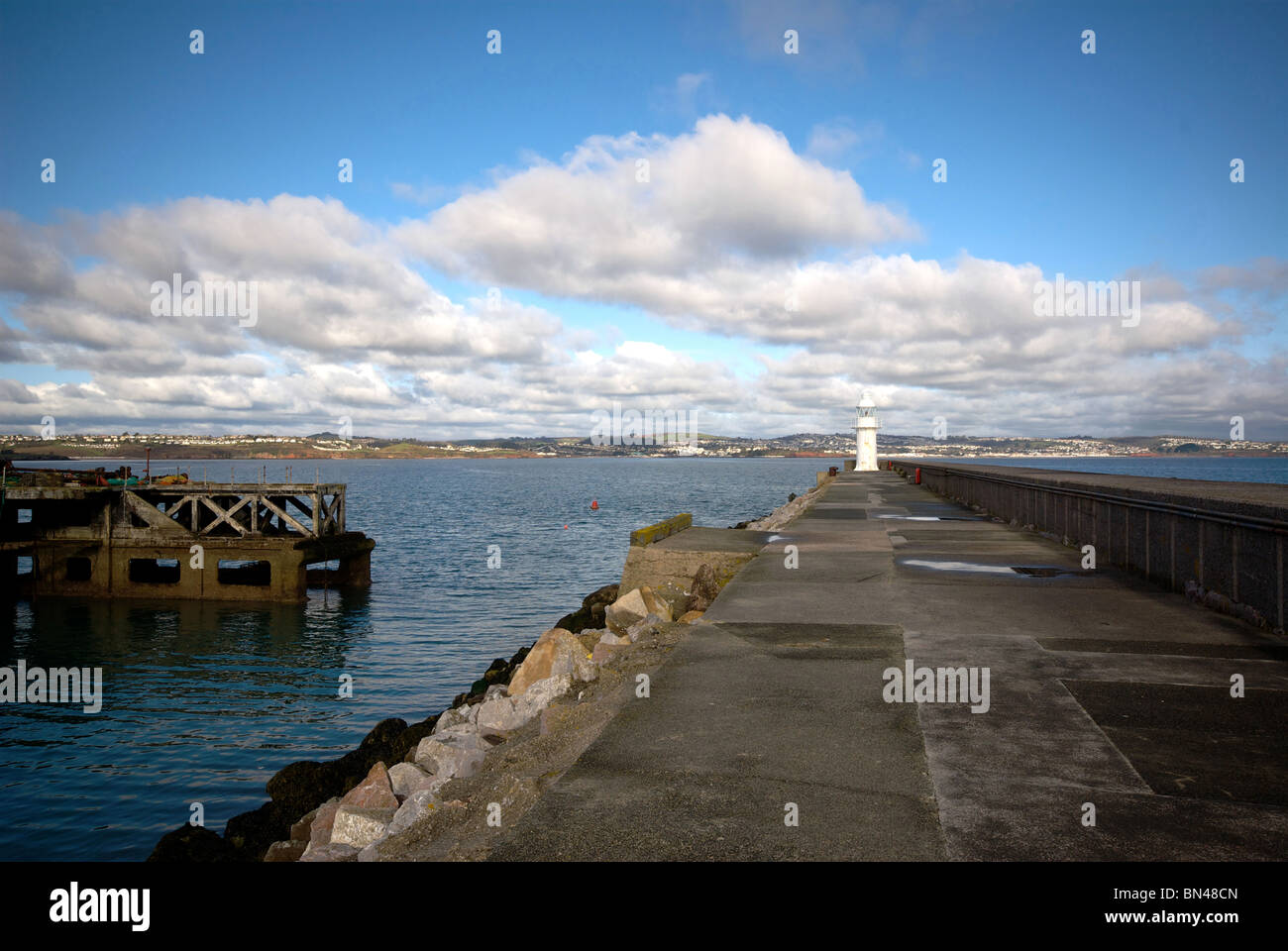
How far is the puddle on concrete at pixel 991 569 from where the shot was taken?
10930 mm

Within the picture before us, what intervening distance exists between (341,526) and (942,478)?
24.3 metres

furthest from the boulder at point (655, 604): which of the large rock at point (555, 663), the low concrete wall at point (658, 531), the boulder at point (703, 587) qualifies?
the large rock at point (555, 663)

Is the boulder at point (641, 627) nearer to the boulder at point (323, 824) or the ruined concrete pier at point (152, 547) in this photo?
the boulder at point (323, 824)

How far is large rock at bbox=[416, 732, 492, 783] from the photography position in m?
6.43

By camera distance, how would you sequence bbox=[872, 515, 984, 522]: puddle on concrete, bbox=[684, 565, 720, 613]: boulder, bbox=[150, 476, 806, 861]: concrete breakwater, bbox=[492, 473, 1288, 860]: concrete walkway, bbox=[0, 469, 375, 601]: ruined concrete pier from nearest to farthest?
bbox=[492, 473, 1288, 860]: concrete walkway, bbox=[150, 476, 806, 861]: concrete breakwater, bbox=[684, 565, 720, 613]: boulder, bbox=[872, 515, 984, 522]: puddle on concrete, bbox=[0, 469, 375, 601]: ruined concrete pier

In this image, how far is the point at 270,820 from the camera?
857cm

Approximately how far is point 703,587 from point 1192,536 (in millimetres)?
6038

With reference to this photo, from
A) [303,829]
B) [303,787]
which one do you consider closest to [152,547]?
[303,787]

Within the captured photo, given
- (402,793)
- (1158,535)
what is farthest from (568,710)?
(1158,535)

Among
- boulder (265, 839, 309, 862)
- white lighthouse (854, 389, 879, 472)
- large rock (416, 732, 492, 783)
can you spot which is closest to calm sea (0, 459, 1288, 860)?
boulder (265, 839, 309, 862)

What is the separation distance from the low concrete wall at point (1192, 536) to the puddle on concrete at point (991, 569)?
3.06 ft

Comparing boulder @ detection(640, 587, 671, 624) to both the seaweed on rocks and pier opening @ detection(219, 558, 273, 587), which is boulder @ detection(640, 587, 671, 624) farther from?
pier opening @ detection(219, 558, 273, 587)

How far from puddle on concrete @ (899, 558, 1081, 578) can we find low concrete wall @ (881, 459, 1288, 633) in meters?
0.93

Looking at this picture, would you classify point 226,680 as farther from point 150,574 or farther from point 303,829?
point 150,574
